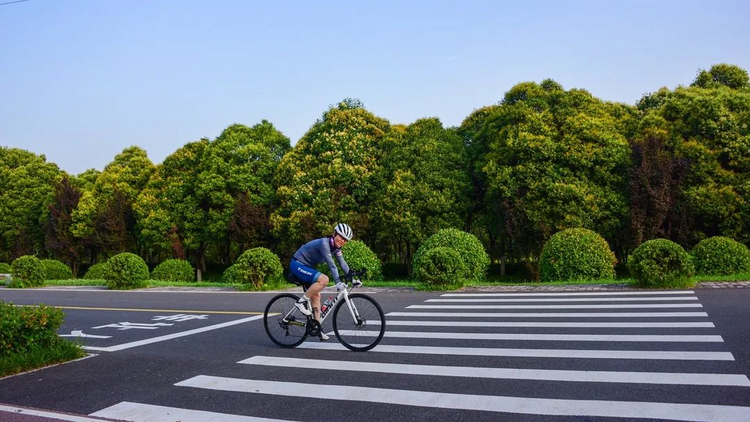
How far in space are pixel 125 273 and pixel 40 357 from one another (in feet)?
43.7

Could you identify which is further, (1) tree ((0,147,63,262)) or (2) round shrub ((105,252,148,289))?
(1) tree ((0,147,63,262))

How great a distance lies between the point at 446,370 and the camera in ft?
20.5

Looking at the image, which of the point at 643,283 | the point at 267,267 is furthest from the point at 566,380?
the point at 267,267

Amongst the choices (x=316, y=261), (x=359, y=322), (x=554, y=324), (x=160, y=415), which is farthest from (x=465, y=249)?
(x=160, y=415)

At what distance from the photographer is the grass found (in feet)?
22.6

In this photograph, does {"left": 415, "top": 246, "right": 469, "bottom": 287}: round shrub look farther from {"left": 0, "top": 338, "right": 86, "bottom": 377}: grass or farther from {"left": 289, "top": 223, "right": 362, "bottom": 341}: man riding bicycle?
{"left": 0, "top": 338, "right": 86, "bottom": 377}: grass

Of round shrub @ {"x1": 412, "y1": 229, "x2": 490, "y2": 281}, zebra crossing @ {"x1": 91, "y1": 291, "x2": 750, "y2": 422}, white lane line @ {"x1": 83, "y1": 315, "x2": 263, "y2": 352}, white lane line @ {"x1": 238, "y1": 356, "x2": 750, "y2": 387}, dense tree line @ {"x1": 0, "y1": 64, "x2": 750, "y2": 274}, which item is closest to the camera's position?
zebra crossing @ {"x1": 91, "y1": 291, "x2": 750, "y2": 422}

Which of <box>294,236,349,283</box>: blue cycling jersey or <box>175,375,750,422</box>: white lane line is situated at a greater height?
<box>294,236,349,283</box>: blue cycling jersey

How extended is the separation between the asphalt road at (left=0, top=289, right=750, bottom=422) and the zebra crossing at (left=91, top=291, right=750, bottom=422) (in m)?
0.02

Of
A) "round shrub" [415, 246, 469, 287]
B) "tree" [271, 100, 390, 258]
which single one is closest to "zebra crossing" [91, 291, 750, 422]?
"round shrub" [415, 246, 469, 287]

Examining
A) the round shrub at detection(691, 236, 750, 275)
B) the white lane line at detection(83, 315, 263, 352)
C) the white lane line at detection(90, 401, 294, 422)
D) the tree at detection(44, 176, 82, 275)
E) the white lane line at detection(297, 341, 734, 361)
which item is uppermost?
the tree at detection(44, 176, 82, 275)

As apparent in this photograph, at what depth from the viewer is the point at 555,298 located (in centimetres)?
1205

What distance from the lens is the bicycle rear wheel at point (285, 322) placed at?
26.2 ft

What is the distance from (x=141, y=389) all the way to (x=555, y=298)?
9030 millimetres
